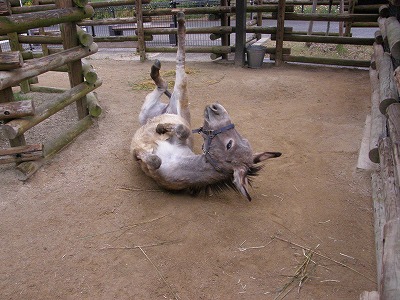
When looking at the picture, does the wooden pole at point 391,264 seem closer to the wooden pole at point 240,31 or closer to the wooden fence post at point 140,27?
the wooden pole at point 240,31

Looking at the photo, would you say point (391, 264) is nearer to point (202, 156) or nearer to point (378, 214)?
point (378, 214)

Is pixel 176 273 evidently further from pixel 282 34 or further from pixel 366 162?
pixel 282 34

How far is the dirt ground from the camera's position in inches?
101

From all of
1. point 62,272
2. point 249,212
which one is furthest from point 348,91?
point 62,272

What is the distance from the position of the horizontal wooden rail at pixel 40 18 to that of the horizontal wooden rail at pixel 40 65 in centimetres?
38

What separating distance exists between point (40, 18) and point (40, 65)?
0.57 meters

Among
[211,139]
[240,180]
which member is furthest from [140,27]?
[240,180]

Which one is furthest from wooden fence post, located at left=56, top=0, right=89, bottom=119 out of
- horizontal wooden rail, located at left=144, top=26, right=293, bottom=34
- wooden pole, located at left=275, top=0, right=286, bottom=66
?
wooden pole, located at left=275, top=0, right=286, bottom=66

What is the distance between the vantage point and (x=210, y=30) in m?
9.31

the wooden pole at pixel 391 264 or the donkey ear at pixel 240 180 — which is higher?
the wooden pole at pixel 391 264

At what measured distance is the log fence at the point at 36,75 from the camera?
12.2ft

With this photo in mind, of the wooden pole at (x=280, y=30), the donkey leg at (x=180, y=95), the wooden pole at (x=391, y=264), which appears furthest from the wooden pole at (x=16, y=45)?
the wooden pole at (x=391, y=264)

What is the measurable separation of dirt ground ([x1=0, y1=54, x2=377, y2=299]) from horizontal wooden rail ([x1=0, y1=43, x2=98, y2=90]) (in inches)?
41.7

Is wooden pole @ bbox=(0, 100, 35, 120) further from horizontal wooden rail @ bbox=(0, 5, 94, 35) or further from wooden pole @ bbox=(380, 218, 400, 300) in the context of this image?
wooden pole @ bbox=(380, 218, 400, 300)
